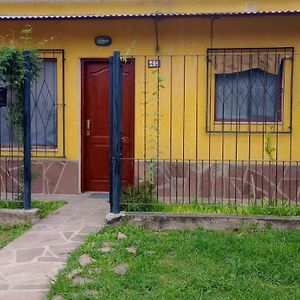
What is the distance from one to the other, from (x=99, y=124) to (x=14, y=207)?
2560 millimetres

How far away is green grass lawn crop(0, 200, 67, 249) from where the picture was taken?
6.39 meters

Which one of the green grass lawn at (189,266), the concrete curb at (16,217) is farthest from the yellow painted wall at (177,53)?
the green grass lawn at (189,266)

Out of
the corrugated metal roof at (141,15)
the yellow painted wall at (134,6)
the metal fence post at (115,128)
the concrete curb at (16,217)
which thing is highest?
the yellow painted wall at (134,6)

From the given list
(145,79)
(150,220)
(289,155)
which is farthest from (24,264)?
(289,155)

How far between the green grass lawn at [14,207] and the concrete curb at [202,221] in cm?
119

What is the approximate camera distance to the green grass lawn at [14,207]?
6.39 meters

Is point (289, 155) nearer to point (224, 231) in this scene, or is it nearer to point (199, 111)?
point (199, 111)

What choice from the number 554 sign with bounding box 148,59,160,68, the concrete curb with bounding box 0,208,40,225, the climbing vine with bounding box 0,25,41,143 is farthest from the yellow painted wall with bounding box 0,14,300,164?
the concrete curb with bounding box 0,208,40,225

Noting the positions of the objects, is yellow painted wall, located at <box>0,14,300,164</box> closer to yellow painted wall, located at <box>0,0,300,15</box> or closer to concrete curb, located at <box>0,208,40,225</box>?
yellow painted wall, located at <box>0,0,300,15</box>

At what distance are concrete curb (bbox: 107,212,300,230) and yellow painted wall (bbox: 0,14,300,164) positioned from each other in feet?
7.29

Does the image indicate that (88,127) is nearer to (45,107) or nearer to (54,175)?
(45,107)

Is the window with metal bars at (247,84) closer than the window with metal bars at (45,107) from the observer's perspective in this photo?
Yes

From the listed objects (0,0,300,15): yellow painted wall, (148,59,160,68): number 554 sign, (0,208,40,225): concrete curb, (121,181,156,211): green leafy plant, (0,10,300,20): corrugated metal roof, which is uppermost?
(0,0,300,15): yellow painted wall

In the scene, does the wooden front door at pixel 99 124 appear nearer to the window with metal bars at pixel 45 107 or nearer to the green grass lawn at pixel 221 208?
the window with metal bars at pixel 45 107
